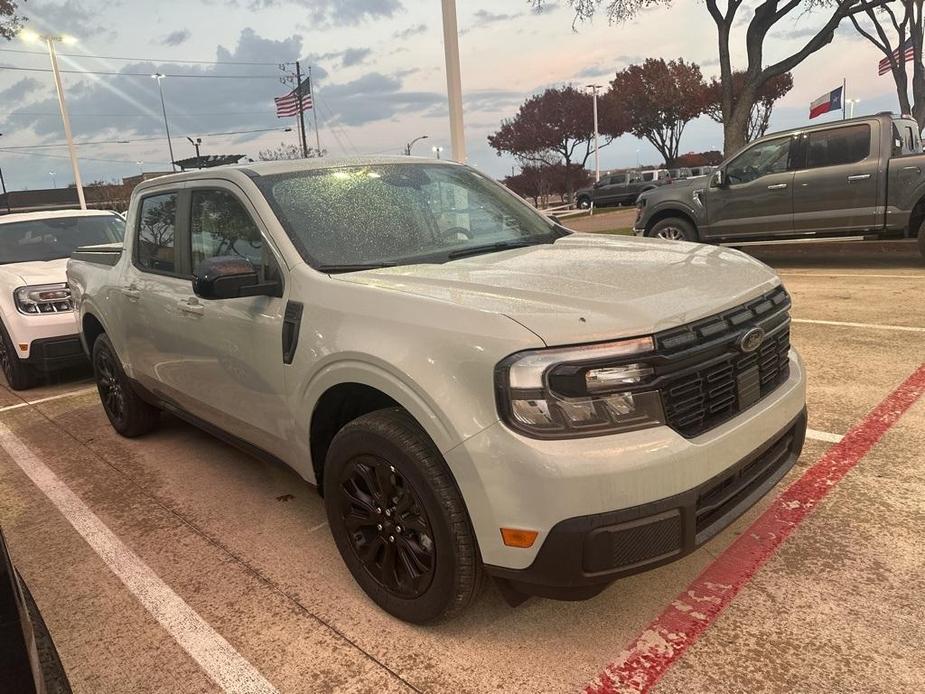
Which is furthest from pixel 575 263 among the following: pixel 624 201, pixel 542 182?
pixel 542 182

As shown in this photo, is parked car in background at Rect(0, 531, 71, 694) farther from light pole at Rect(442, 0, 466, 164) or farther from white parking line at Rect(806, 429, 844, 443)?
light pole at Rect(442, 0, 466, 164)

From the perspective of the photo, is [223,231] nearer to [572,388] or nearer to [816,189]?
[572,388]

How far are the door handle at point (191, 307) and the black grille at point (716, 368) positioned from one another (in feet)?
7.56

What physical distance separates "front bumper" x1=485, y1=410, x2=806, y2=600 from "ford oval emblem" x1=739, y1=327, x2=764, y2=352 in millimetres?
420

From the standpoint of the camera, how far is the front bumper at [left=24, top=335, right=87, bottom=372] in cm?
610

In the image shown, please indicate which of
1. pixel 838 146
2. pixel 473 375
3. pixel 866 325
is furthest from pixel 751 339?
pixel 838 146

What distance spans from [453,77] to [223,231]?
667 centimetres

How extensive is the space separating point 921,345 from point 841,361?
81cm

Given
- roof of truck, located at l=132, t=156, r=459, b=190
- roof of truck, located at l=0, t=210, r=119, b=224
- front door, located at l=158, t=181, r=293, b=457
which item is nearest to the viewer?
Answer: front door, located at l=158, t=181, r=293, b=457

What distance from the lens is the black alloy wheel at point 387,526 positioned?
235 cm

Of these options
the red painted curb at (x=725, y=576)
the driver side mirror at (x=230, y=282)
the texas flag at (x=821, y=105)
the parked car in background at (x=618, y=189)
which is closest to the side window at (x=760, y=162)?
the red painted curb at (x=725, y=576)

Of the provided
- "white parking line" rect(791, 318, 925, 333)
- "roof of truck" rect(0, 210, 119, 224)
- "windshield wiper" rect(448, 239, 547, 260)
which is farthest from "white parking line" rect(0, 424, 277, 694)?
"white parking line" rect(791, 318, 925, 333)

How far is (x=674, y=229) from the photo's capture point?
10789 mm

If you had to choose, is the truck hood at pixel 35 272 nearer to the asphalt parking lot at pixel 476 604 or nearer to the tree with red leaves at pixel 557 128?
the asphalt parking lot at pixel 476 604
